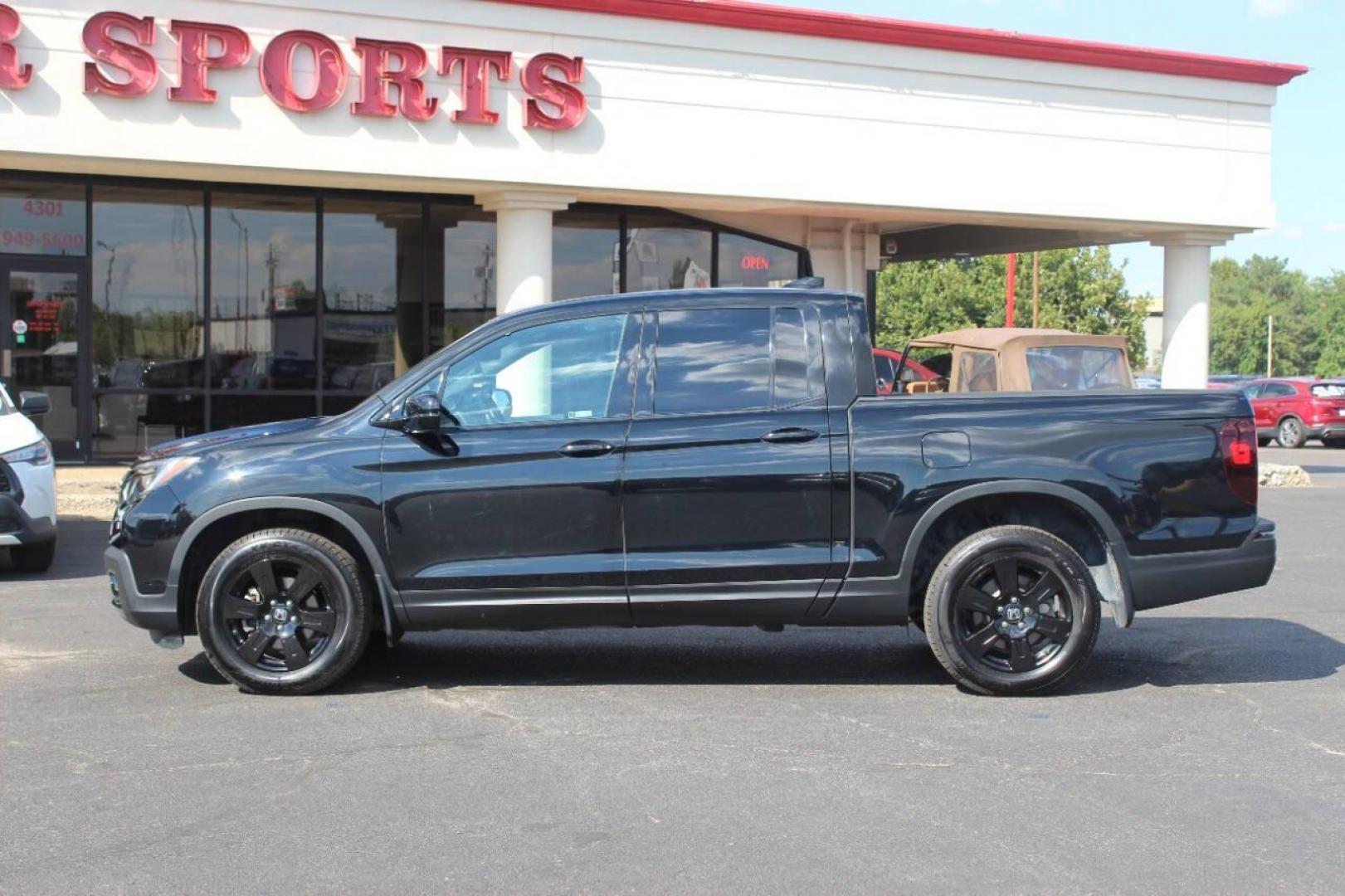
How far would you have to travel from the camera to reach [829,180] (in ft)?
60.4

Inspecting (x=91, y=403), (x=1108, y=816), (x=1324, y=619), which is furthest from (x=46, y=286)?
(x=1108, y=816)

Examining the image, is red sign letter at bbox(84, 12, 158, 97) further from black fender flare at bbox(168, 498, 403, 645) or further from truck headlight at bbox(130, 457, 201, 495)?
black fender flare at bbox(168, 498, 403, 645)

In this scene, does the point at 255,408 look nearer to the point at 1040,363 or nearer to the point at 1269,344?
the point at 1040,363

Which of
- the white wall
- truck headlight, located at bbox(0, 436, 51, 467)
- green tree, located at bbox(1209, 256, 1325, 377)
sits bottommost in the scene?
truck headlight, located at bbox(0, 436, 51, 467)

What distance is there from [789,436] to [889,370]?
9.98 m

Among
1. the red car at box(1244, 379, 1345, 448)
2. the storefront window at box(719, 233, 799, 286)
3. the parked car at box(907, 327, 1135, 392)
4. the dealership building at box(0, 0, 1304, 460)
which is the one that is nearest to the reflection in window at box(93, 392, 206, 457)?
the dealership building at box(0, 0, 1304, 460)

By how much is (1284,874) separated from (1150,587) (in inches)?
99.1

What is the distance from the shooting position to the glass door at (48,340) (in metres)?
17.6

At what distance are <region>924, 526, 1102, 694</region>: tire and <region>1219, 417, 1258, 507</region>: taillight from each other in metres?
0.89

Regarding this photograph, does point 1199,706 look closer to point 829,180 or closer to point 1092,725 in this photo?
point 1092,725

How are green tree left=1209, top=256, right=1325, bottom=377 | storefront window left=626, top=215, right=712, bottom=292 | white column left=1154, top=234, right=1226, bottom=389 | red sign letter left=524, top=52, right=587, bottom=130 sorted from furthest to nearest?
green tree left=1209, top=256, right=1325, bottom=377 < white column left=1154, top=234, right=1226, bottom=389 < storefront window left=626, top=215, right=712, bottom=292 < red sign letter left=524, top=52, right=587, bottom=130

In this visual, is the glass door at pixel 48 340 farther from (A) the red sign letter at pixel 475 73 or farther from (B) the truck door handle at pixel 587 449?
(B) the truck door handle at pixel 587 449

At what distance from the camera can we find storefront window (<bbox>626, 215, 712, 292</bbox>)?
20.4 meters

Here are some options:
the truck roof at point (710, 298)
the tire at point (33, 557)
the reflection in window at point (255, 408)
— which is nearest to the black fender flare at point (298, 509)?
the truck roof at point (710, 298)
